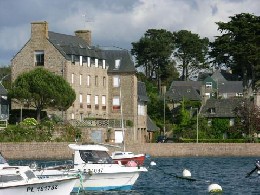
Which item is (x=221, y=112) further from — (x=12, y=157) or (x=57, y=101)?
(x=12, y=157)

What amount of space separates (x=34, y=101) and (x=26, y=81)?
8.56 ft

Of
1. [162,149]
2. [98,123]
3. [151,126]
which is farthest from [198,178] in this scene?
[151,126]

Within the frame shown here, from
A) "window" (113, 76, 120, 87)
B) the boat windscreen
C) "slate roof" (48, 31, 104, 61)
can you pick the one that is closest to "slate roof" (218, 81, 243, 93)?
"window" (113, 76, 120, 87)

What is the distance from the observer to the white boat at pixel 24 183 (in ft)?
140

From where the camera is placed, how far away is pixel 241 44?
131m

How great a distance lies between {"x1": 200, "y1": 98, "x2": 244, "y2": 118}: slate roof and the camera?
426ft

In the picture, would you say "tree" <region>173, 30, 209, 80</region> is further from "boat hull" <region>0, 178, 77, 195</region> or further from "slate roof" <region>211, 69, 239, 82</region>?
"boat hull" <region>0, 178, 77, 195</region>

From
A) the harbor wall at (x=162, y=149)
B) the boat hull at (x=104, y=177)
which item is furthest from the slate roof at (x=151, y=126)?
the boat hull at (x=104, y=177)

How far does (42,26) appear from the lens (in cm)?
10950

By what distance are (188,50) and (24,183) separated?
14403 centimetres

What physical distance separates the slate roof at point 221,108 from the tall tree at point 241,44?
6.04m

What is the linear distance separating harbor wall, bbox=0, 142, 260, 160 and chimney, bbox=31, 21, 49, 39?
1905 cm

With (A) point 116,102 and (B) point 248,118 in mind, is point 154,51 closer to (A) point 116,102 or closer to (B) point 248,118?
(B) point 248,118

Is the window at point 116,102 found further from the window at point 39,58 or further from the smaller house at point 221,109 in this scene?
the smaller house at point 221,109
